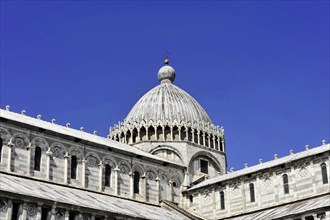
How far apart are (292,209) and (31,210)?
60.9ft

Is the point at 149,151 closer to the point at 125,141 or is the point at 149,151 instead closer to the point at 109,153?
the point at 125,141

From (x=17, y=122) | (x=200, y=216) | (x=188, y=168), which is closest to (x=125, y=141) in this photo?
(x=188, y=168)

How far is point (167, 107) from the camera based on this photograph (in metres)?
58.0

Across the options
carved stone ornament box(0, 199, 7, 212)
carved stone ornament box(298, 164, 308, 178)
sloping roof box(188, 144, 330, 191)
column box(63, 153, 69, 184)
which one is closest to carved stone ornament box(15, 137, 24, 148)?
column box(63, 153, 69, 184)

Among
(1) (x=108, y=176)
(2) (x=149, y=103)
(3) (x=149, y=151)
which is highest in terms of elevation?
(2) (x=149, y=103)

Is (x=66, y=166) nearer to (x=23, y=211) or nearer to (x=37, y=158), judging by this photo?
(x=37, y=158)

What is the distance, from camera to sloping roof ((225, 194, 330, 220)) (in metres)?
38.5

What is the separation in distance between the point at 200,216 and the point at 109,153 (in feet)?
31.4

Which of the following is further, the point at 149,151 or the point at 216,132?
the point at 216,132

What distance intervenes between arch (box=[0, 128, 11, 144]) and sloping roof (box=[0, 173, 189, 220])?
269 cm

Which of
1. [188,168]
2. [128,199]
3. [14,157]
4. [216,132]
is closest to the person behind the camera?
[14,157]

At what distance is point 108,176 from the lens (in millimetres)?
47688

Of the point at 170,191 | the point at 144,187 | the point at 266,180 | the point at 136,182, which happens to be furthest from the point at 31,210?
the point at 266,180

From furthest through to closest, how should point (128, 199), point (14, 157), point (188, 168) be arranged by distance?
point (188, 168), point (128, 199), point (14, 157)
